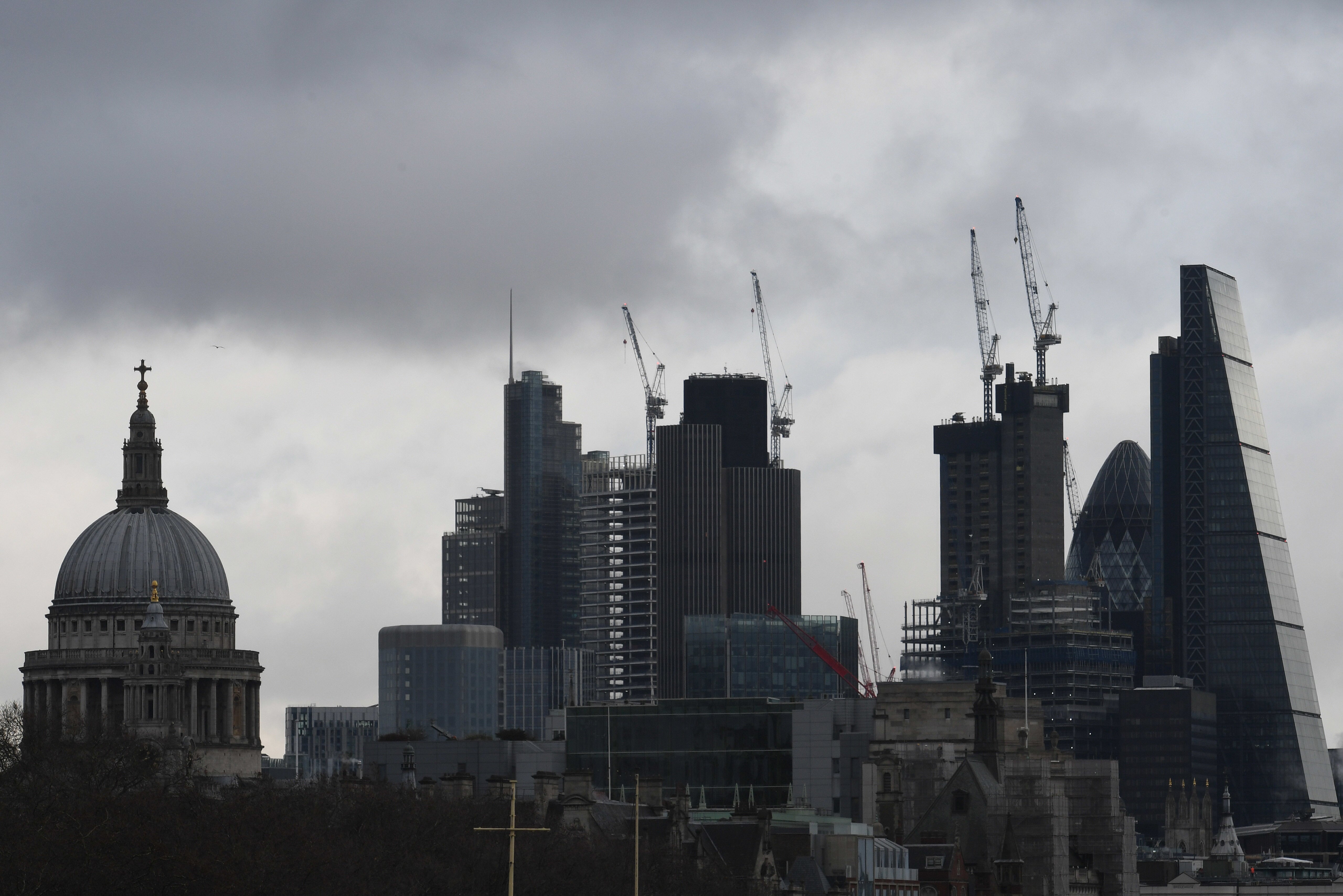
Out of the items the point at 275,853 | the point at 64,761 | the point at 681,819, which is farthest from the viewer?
the point at 681,819

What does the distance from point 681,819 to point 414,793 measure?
1932 centimetres

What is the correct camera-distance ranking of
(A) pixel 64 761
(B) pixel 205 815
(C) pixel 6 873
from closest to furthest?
(C) pixel 6 873 < (B) pixel 205 815 < (A) pixel 64 761

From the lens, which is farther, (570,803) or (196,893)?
(570,803)

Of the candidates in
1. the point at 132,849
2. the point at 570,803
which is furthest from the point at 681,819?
the point at 132,849

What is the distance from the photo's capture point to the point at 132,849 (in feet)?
405

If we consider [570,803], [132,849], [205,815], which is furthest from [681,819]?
[132,849]

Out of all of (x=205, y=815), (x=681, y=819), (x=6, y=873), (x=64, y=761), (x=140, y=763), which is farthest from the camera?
(x=681, y=819)

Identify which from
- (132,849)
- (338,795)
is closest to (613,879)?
(338,795)

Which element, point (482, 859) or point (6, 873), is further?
point (482, 859)

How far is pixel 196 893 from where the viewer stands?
122m

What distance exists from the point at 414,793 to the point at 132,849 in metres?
59.7

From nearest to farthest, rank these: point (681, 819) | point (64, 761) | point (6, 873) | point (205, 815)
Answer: point (6, 873), point (205, 815), point (64, 761), point (681, 819)

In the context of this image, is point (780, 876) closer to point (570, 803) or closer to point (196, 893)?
point (570, 803)

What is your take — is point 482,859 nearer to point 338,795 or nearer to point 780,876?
point 338,795
